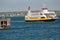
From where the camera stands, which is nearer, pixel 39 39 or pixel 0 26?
pixel 39 39

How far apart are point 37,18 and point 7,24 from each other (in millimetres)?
80578

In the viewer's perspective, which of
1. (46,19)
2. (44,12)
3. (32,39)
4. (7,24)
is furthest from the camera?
(44,12)

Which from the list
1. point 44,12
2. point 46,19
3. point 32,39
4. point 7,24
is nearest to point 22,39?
point 32,39

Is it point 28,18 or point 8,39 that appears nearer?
point 8,39

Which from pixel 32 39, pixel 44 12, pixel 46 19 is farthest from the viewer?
pixel 44 12

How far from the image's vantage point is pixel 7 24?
57812 millimetres

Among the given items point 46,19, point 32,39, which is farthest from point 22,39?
point 46,19

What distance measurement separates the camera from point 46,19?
449ft

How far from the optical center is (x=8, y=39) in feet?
173

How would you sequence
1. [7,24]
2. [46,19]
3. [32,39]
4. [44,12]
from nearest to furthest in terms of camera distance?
[32,39] < [7,24] < [46,19] < [44,12]

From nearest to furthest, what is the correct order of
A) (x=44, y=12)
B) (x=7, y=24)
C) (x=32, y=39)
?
(x=32, y=39), (x=7, y=24), (x=44, y=12)

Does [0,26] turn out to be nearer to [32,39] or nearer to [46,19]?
[32,39]

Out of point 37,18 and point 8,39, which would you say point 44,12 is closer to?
point 37,18

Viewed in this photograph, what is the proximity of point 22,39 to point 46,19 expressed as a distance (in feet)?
276
